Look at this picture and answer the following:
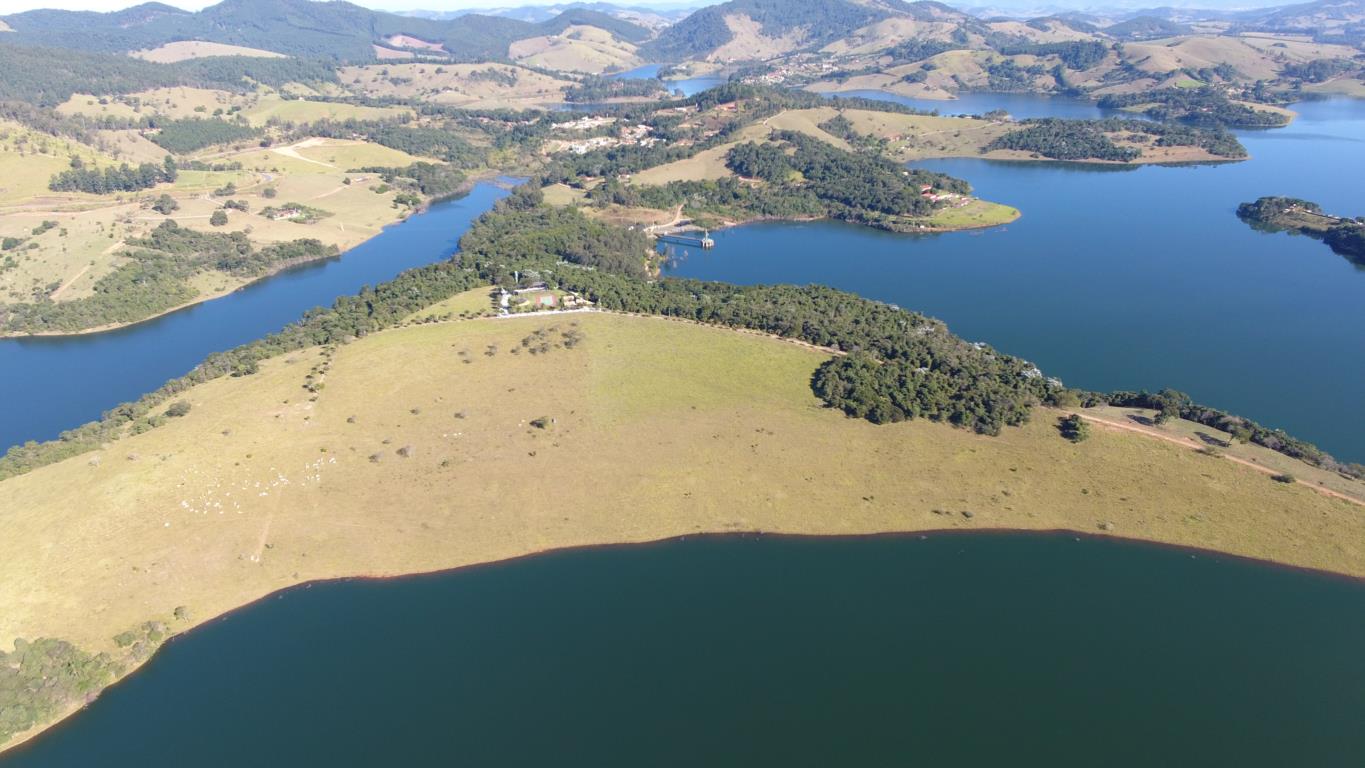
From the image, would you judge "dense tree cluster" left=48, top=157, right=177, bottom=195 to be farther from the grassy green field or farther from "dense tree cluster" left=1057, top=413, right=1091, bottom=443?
"dense tree cluster" left=1057, top=413, right=1091, bottom=443

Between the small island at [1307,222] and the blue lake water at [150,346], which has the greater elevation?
the small island at [1307,222]

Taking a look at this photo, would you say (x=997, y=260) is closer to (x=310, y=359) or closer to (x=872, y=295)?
(x=872, y=295)

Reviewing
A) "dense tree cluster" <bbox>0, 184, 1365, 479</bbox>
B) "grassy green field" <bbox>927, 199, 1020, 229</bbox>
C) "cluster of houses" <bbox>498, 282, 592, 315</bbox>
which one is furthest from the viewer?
"grassy green field" <bbox>927, 199, 1020, 229</bbox>

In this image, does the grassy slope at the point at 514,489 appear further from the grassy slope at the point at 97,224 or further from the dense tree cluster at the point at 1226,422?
the grassy slope at the point at 97,224

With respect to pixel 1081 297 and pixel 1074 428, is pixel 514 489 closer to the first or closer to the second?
pixel 1074 428

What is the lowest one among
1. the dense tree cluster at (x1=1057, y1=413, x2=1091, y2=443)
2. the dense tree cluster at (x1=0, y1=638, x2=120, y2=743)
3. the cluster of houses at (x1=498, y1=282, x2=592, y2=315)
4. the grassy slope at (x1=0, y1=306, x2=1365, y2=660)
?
the dense tree cluster at (x1=0, y1=638, x2=120, y2=743)

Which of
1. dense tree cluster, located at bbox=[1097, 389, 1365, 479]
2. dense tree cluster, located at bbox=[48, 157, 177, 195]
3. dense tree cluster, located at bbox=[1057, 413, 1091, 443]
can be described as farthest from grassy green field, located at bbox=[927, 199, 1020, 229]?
dense tree cluster, located at bbox=[48, 157, 177, 195]

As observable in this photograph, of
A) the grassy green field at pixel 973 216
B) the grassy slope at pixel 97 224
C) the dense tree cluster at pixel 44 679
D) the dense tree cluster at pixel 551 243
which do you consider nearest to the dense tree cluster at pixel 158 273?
the grassy slope at pixel 97 224
